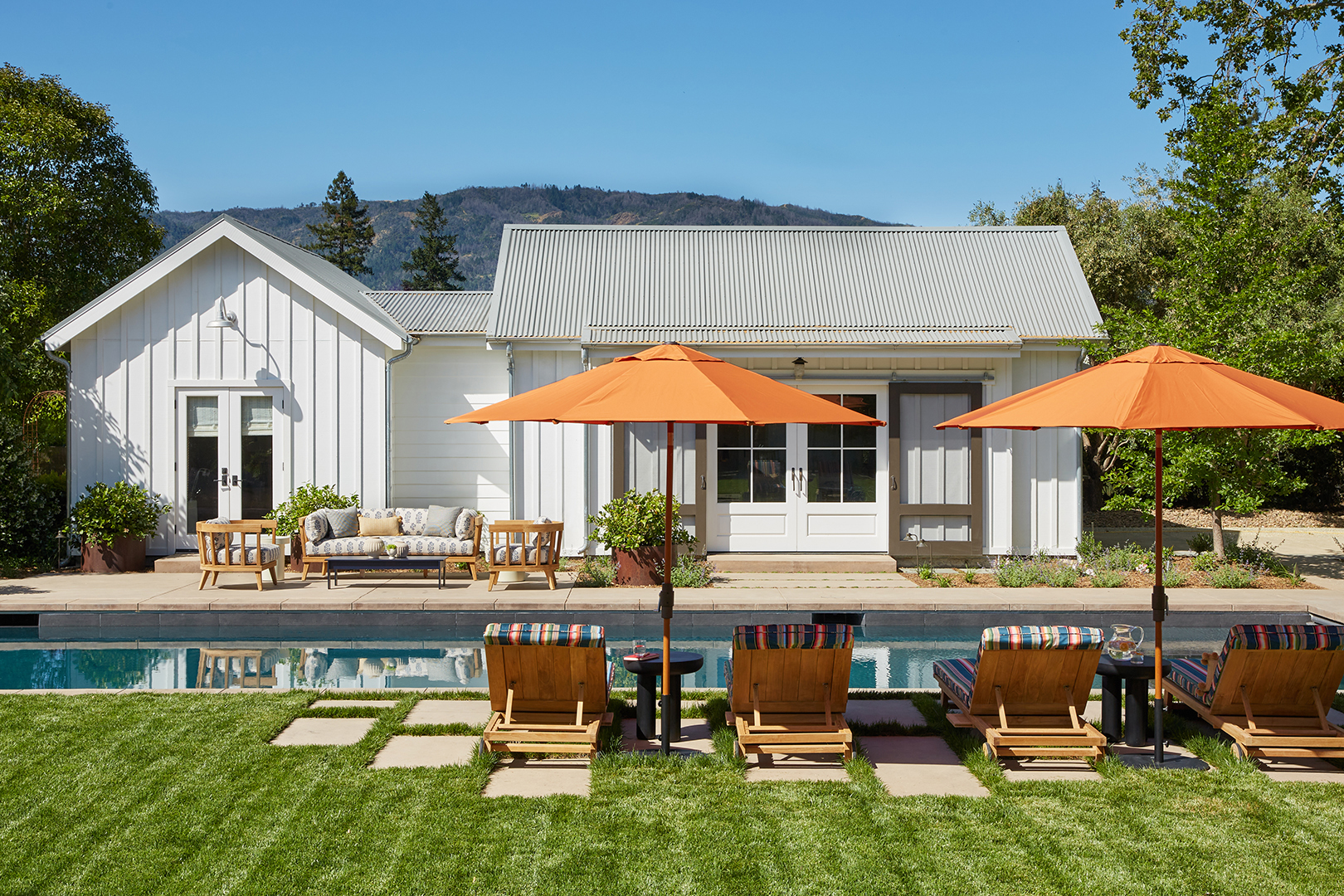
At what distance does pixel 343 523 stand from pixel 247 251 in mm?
3749

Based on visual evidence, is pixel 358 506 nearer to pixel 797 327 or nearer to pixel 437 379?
pixel 437 379

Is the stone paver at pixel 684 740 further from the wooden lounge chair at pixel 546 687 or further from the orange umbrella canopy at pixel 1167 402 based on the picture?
the orange umbrella canopy at pixel 1167 402

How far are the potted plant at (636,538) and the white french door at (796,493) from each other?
168 centimetres

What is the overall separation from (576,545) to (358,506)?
278 centimetres

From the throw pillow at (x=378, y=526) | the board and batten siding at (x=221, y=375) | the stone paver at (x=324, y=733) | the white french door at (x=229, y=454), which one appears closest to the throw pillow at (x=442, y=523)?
the throw pillow at (x=378, y=526)

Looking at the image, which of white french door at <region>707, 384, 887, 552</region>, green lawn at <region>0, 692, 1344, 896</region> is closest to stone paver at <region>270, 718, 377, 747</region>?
green lawn at <region>0, 692, 1344, 896</region>

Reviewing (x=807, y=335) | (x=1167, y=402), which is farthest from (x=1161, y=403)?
(x=807, y=335)

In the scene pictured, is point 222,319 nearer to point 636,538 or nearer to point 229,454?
point 229,454

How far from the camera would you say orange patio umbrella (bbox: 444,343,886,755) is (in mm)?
4656

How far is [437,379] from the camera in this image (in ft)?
43.6

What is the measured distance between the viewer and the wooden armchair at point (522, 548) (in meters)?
10.1

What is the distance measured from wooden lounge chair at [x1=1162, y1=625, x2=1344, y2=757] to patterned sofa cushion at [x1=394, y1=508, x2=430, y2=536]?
8.78 meters

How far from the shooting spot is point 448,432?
43.3ft

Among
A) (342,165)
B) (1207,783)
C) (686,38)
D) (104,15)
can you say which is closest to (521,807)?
(1207,783)
